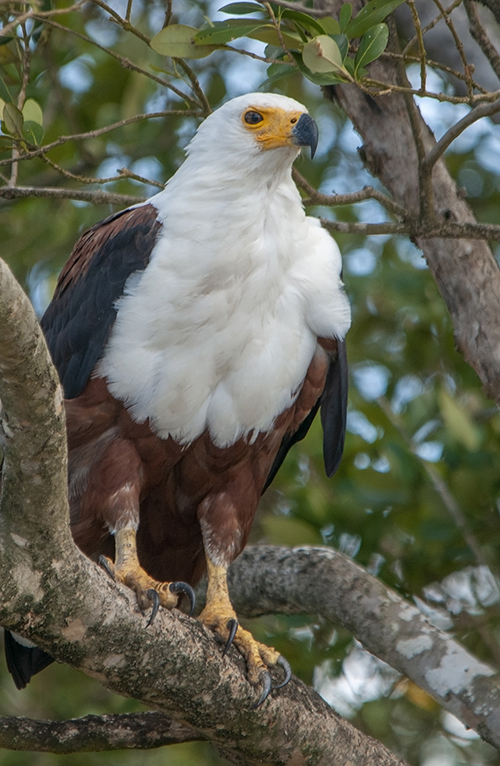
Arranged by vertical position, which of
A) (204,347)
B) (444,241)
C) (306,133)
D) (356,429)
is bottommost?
(356,429)

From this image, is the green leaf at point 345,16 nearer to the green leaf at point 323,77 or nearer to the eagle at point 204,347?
the green leaf at point 323,77

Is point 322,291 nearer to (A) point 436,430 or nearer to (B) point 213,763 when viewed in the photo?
(A) point 436,430

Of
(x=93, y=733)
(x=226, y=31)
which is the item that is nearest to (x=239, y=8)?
(x=226, y=31)

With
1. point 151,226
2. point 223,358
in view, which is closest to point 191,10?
point 151,226

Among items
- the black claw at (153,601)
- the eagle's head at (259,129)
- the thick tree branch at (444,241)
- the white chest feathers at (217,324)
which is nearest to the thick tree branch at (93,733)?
the black claw at (153,601)

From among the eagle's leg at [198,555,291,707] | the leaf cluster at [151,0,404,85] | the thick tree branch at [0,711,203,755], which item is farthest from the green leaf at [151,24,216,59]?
the thick tree branch at [0,711,203,755]

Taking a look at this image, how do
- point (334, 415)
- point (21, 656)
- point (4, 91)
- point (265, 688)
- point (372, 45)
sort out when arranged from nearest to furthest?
1. point (372, 45)
2. point (265, 688)
3. point (4, 91)
4. point (21, 656)
5. point (334, 415)

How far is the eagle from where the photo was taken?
10.9ft

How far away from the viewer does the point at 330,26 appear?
9.42 ft

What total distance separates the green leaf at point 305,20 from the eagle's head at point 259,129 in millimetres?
562

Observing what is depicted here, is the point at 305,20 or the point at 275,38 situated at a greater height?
the point at 305,20

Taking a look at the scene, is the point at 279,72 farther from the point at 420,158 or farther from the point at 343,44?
the point at 420,158

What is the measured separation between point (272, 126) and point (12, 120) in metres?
1.02

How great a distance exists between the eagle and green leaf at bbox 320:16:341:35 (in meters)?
0.56
